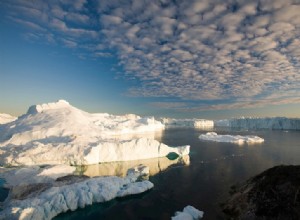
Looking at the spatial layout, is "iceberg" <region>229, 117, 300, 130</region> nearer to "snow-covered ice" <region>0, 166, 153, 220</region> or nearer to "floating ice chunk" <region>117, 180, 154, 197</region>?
"floating ice chunk" <region>117, 180, 154, 197</region>

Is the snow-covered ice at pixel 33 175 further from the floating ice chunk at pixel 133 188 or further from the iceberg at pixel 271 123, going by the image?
the iceberg at pixel 271 123

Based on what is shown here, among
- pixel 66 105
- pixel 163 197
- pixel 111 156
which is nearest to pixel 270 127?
pixel 66 105

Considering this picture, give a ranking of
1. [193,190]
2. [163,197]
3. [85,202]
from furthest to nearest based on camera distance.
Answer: [193,190] < [163,197] < [85,202]

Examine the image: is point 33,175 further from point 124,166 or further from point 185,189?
point 185,189

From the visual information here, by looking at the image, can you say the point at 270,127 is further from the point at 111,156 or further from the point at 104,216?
the point at 104,216

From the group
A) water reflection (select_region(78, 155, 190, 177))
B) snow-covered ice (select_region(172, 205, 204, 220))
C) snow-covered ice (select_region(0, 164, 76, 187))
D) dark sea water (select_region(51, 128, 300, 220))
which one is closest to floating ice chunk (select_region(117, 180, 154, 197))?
dark sea water (select_region(51, 128, 300, 220))

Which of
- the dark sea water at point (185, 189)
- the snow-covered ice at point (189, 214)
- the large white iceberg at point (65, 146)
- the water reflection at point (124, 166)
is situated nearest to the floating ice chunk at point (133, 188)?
the dark sea water at point (185, 189)
